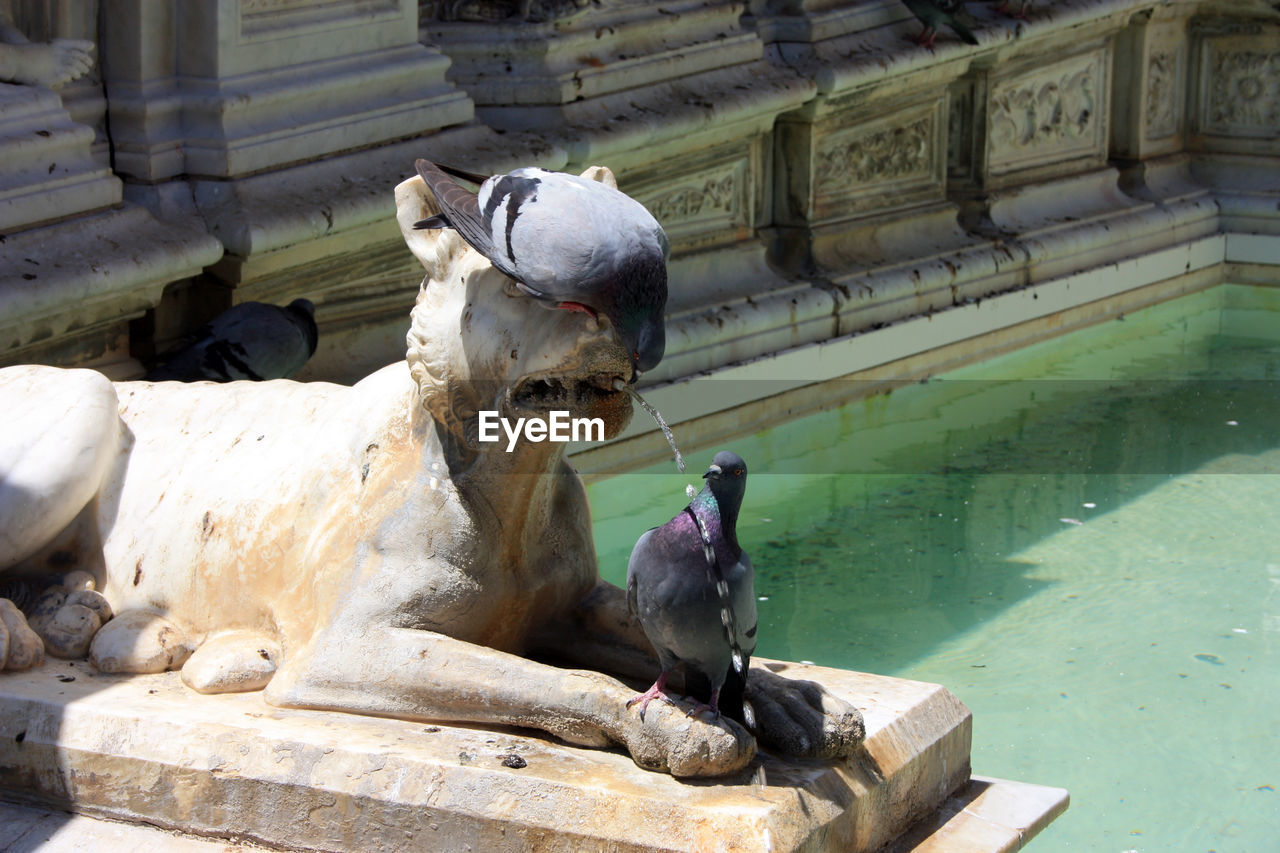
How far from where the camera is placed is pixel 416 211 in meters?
Result: 2.91

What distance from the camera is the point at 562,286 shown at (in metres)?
2.48

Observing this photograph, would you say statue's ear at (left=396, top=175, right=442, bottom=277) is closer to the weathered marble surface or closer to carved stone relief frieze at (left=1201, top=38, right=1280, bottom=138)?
the weathered marble surface

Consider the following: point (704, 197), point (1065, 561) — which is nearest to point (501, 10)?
point (704, 197)

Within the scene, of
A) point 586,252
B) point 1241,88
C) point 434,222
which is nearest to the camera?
point 586,252

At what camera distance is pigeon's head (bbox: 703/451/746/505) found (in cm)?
258

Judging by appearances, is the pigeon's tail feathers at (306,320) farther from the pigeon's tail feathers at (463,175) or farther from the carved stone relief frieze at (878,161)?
the carved stone relief frieze at (878,161)

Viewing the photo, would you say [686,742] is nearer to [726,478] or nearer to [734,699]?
[734,699]

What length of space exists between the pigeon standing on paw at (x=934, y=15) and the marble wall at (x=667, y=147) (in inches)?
3.2

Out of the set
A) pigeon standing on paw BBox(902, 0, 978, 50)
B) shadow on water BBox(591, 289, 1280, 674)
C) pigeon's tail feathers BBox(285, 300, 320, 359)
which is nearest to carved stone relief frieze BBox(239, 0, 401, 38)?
pigeon's tail feathers BBox(285, 300, 320, 359)

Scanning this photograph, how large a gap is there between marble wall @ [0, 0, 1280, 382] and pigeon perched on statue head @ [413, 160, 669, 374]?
7.52 ft

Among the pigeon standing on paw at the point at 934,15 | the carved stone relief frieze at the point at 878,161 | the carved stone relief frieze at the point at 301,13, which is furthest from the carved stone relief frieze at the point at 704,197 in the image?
the carved stone relief frieze at the point at 301,13

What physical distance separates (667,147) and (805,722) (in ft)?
→ 14.1

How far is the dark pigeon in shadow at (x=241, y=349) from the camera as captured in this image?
4914 millimetres

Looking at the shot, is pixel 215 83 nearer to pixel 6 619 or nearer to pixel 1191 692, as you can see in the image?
pixel 6 619
